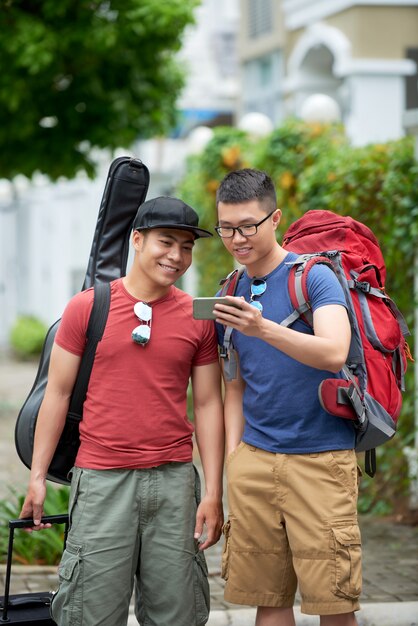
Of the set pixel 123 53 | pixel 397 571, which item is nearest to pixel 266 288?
pixel 397 571

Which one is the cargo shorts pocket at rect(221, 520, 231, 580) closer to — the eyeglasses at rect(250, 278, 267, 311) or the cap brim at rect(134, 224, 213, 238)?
the eyeglasses at rect(250, 278, 267, 311)

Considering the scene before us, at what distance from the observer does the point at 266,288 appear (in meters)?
3.87

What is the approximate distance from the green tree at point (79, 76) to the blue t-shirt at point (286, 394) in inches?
280

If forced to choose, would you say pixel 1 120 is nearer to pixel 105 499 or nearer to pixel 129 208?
pixel 129 208

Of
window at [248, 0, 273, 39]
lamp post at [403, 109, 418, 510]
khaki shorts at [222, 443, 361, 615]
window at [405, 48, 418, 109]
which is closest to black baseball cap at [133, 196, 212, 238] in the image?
khaki shorts at [222, 443, 361, 615]

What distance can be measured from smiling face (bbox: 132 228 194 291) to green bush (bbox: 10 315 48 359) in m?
21.2

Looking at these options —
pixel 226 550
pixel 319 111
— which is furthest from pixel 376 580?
pixel 319 111

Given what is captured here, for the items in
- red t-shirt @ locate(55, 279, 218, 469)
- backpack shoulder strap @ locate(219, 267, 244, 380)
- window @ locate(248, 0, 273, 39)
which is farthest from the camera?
window @ locate(248, 0, 273, 39)

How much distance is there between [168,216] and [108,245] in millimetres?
680

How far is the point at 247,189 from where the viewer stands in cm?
380

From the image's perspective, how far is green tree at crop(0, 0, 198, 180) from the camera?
416 inches

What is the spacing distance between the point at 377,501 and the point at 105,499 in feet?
14.3

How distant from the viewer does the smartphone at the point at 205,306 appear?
138 inches

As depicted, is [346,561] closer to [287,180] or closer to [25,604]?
[25,604]
